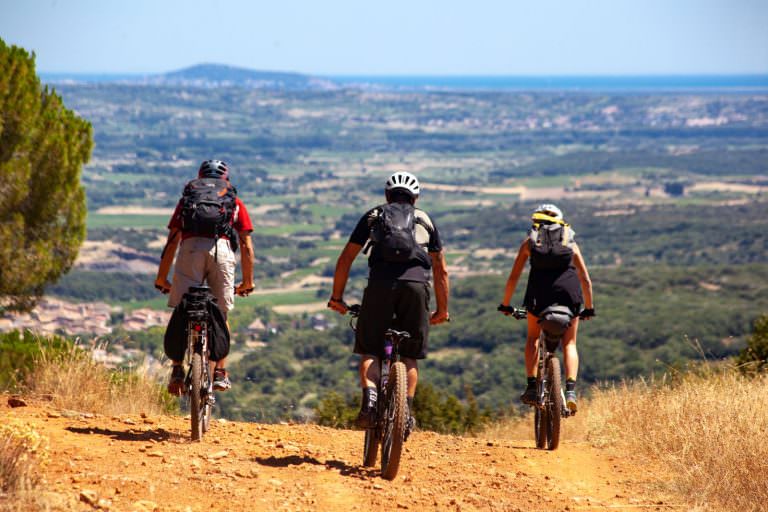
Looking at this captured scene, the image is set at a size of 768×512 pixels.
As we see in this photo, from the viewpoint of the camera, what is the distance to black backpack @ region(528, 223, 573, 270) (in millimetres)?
7301

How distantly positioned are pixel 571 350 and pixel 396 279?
6.81ft

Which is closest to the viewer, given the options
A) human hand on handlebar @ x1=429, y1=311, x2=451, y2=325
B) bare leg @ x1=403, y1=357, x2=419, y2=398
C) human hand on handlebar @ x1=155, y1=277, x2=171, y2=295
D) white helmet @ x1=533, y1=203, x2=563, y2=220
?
bare leg @ x1=403, y1=357, x2=419, y2=398

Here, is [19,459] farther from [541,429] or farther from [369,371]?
[541,429]

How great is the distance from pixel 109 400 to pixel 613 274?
84630 millimetres

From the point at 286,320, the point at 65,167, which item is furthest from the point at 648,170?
the point at 65,167

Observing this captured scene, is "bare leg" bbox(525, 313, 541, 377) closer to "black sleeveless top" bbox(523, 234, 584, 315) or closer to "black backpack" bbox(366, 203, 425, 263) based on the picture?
"black sleeveless top" bbox(523, 234, 584, 315)

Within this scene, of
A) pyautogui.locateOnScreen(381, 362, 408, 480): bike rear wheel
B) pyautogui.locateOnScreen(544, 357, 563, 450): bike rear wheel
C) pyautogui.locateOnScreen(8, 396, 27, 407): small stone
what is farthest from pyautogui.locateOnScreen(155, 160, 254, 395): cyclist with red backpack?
pyautogui.locateOnScreen(544, 357, 563, 450): bike rear wheel

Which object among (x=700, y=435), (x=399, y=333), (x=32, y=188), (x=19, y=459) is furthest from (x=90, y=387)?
(x=32, y=188)

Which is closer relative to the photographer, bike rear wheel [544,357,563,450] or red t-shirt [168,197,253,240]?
red t-shirt [168,197,253,240]

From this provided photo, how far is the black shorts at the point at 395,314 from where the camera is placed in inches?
235

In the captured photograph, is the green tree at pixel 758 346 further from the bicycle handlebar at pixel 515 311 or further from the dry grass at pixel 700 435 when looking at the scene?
the bicycle handlebar at pixel 515 311

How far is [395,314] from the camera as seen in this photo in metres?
6.09

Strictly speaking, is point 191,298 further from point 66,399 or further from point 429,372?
point 429,372

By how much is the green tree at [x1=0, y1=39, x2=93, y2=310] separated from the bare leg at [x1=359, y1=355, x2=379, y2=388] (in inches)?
361
